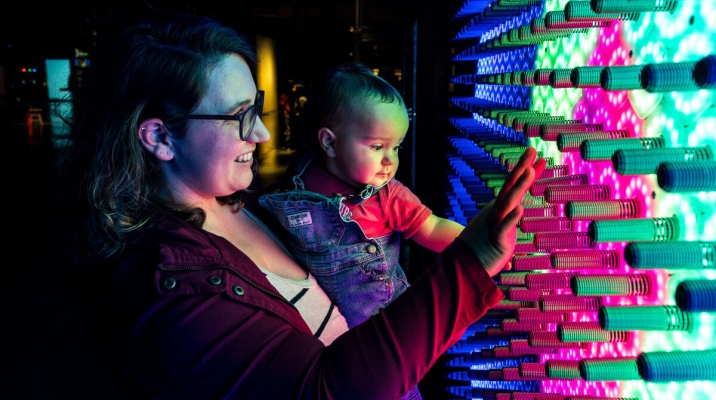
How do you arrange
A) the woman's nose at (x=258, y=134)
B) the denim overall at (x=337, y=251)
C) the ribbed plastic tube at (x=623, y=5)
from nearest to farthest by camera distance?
the ribbed plastic tube at (x=623, y=5), the woman's nose at (x=258, y=134), the denim overall at (x=337, y=251)

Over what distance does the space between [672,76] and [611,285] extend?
28 cm

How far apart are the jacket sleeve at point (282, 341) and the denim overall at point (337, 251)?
558mm

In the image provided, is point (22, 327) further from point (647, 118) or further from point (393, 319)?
point (647, 118)

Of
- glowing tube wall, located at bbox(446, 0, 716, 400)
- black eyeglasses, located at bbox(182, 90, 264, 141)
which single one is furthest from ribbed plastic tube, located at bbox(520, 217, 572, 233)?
black eyeglasses, located at bbox(182, 90, 264, 141)

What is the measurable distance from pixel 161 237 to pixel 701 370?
3.44 feet

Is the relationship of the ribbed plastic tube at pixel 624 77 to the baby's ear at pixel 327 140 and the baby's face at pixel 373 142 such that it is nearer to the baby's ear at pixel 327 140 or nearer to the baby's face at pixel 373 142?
the baby's face at pixel 373 142

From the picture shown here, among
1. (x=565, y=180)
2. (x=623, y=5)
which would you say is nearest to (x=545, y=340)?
(x=565, y=180)

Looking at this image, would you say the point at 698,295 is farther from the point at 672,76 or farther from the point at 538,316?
the point at 538,316

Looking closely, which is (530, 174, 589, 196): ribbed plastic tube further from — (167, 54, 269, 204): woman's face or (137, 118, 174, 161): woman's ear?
(137, 118, 174, 161): woman's ear

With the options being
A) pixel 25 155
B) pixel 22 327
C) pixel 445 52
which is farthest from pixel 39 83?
pixel 445 52

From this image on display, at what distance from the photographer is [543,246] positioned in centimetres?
89

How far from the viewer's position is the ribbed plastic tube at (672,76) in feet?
1.85

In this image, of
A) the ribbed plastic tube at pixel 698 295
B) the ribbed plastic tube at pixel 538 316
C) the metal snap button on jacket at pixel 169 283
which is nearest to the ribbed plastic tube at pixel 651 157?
the ribbed plastic tube at pixel 698 295

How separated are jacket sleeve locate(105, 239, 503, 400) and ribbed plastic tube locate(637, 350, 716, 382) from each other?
0.45 m
